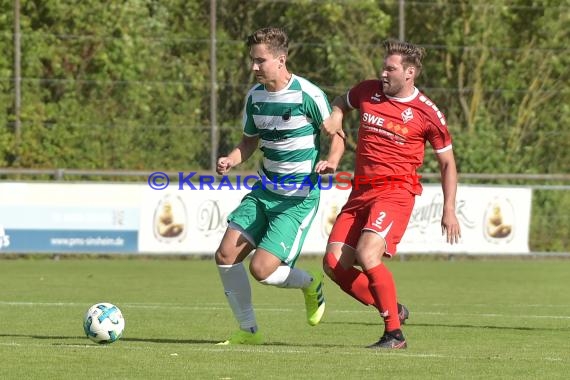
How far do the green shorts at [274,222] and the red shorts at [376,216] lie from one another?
270 mm

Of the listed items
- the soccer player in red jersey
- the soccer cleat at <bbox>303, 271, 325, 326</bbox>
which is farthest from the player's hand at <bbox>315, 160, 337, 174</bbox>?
the soccer cleat at <bbox>303, 271, 325, 326</bbox>

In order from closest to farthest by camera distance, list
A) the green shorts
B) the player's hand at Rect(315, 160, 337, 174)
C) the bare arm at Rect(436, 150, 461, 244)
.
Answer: the player's hand at Rect(315, 160, 337, 174), the bare arm at Rect(436, 150, 461, 244), the green shorts

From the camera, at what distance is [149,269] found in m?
19.2

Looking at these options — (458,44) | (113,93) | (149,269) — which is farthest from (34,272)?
(458,44)

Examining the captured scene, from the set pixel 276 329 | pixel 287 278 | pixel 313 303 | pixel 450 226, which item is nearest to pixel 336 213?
pixel 276 329

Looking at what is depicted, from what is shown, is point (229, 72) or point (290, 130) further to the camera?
point (229, 72)

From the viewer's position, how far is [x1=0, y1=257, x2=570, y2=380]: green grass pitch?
739 centimetres

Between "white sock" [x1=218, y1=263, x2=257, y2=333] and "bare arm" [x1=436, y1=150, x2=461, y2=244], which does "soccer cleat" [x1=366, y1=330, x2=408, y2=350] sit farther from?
"white sock" [x1=218, y1=263, x2=257, y2=333]

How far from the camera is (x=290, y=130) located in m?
9.09

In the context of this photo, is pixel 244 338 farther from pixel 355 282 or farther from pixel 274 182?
pixel 274 182

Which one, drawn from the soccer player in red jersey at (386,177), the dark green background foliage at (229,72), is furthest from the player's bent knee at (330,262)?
the dark green background foliage at (229,72)

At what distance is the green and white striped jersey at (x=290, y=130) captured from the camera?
29.7 ft

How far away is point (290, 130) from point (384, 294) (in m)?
1.29

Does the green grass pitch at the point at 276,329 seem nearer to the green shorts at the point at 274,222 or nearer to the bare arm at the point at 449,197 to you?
the green shorts at the point at 274,222
